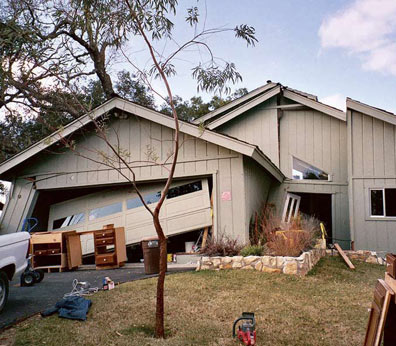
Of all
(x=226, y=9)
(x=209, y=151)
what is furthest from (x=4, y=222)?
(x=226, y=9)

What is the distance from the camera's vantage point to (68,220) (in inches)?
521

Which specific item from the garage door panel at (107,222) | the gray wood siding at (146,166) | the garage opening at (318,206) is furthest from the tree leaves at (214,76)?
the garage opening at (318,206)

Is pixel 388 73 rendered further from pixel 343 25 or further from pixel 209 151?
pixel 209 151

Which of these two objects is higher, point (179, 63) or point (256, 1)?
point (256, 1)

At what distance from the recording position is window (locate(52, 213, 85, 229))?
13039mm

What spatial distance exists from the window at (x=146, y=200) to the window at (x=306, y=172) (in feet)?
19.6

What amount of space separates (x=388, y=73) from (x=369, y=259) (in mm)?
6719

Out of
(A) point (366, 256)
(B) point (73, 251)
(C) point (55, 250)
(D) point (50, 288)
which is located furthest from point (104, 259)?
(A) point (366, 256)

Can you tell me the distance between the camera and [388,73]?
14.2 m

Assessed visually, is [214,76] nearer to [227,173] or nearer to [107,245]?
[227,173]

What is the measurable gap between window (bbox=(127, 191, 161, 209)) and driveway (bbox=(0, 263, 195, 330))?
6.31 feet

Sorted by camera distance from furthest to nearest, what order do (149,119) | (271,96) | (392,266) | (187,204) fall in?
1. (271,96)
2. (187,204)
3. (149,119)
4. (392,266)

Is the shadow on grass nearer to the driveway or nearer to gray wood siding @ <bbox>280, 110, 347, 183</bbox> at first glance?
the driveway

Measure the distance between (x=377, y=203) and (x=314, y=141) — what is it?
11.1ft
